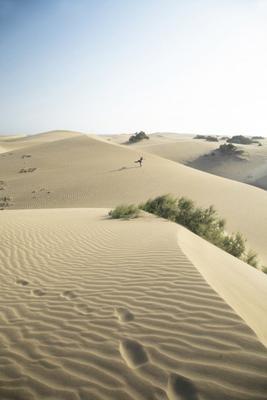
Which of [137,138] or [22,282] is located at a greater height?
[137,138]

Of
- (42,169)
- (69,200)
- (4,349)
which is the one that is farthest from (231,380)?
(42,169)

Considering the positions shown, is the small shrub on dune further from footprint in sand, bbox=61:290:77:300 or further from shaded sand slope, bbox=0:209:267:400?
footprint in sand, bbox=61:290:77:300

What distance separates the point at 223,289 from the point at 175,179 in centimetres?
1874

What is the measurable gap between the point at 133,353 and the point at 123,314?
80 cm

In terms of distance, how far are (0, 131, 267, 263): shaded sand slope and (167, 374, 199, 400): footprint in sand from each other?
921cm

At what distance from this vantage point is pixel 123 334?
3514mm

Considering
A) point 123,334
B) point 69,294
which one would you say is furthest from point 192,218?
point 123,334

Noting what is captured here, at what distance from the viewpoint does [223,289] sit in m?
4.59

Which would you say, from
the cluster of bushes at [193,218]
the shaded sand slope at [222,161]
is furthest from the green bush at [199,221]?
the shaded sand slope at [222,161]

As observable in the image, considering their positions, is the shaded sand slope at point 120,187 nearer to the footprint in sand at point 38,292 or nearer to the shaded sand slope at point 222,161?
the footprint in sand at point 38,292

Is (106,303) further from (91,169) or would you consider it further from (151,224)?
(91,169)

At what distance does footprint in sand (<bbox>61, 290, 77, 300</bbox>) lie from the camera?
4.68 meters

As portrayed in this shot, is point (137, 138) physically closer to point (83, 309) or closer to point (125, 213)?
point (125, 213)

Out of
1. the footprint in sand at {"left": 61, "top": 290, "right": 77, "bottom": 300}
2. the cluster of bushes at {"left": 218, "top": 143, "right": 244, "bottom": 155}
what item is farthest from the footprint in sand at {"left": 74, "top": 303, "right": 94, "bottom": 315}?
the cluster of bushes at {"left": 218, "top": 143, "right": 244, "bottom": 155}
